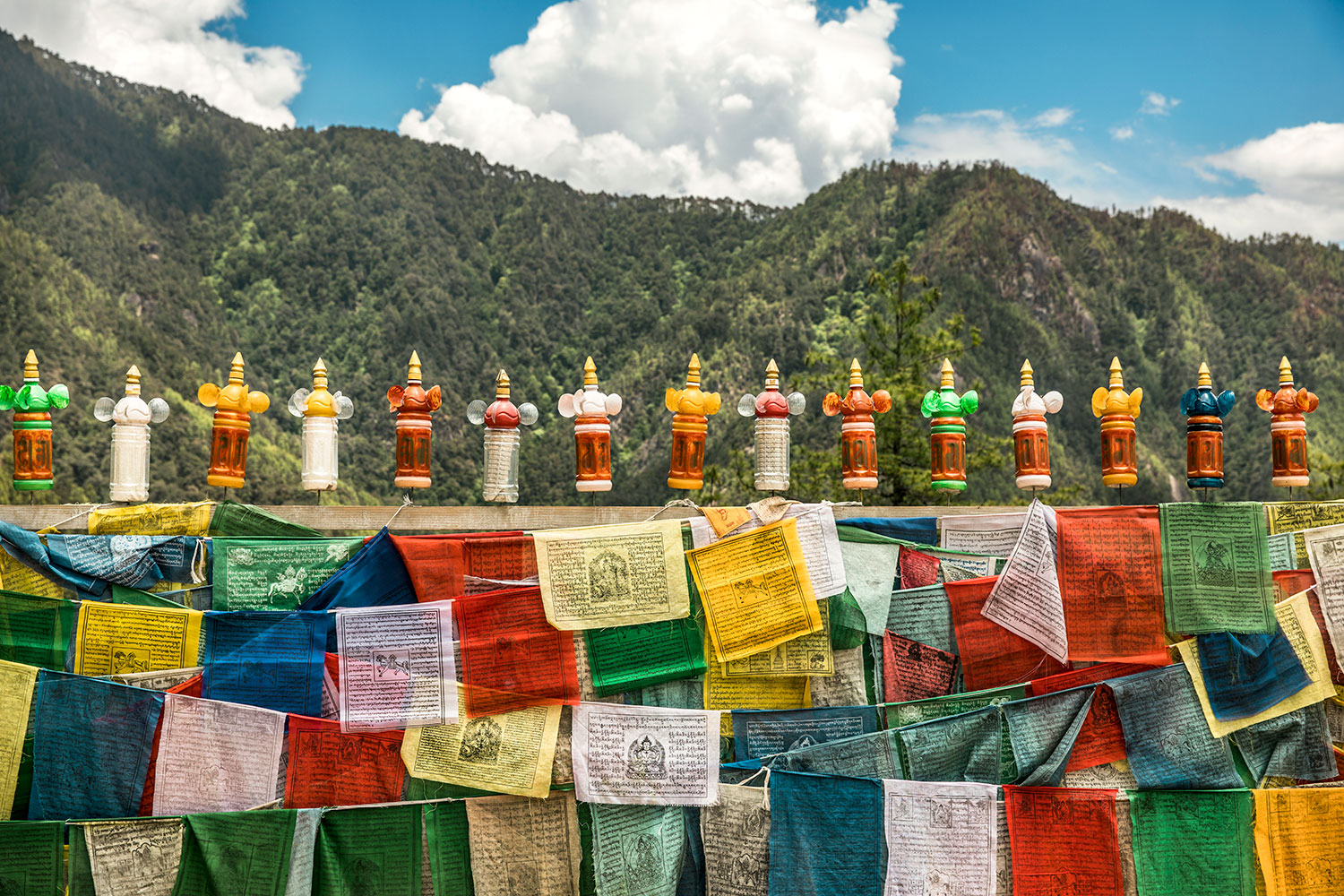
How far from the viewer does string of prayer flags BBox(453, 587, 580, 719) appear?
4.68 metres

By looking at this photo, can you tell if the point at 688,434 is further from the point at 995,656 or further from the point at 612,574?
the point at 995,656

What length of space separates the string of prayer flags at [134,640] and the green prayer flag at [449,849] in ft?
4.46

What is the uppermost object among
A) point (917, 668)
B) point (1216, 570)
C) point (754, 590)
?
point (1216, 570)

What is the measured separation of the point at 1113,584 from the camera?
4836 millimetres

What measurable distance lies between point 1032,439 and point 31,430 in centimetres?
562

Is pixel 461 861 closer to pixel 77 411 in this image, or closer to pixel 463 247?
pixel 77 411

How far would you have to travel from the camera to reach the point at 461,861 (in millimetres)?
4617

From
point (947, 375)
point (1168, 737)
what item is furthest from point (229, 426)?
point (1168, 737)

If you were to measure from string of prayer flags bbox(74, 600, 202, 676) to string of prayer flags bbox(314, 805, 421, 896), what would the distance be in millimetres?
1040

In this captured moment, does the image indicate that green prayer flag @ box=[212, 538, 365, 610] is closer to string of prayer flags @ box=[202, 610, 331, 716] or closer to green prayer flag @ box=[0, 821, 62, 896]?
string of prayer flags @ box=[202, 610, 331, 716]

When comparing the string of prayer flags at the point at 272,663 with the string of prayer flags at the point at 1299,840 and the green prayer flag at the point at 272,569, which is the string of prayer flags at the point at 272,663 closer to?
the green prayer flag at the point at 272,569

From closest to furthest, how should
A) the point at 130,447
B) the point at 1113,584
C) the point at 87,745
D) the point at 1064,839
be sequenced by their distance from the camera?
the point at 87,745 < the point at 1064,839 < the point at 1113,584 < the point at 130,447

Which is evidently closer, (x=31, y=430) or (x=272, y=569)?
(x=272, y=569)

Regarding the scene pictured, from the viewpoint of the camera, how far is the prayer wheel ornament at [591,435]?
5504 millimetres
